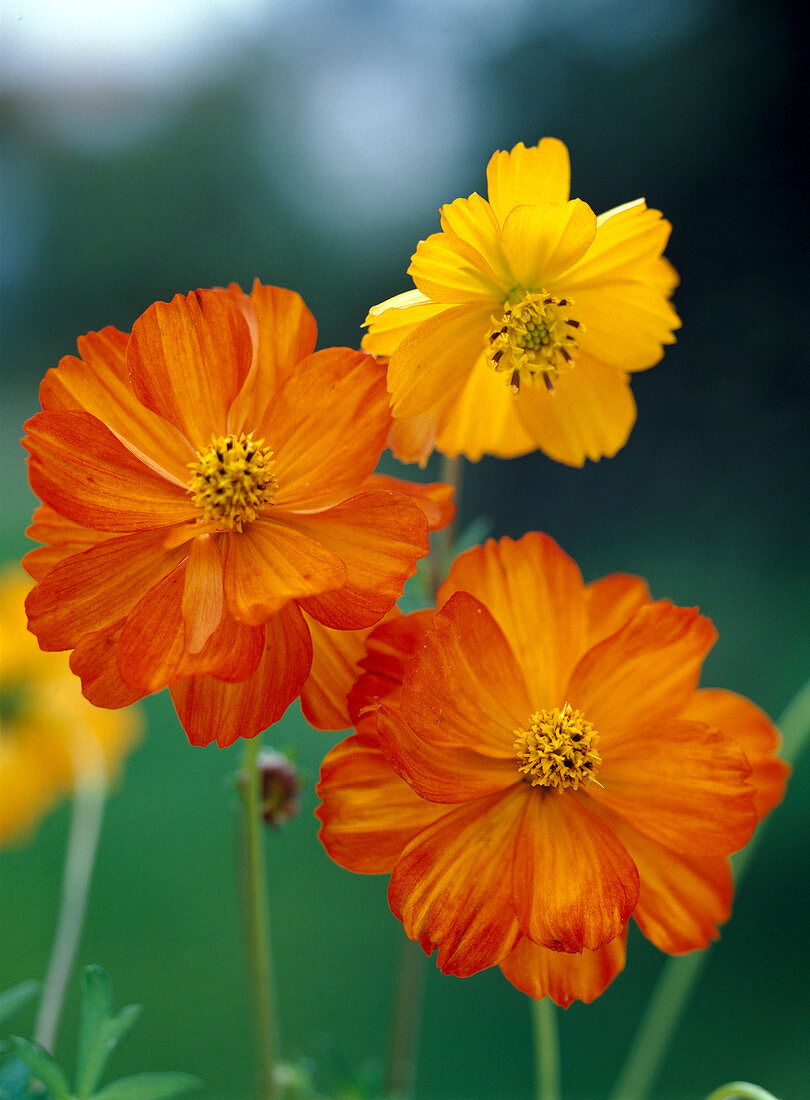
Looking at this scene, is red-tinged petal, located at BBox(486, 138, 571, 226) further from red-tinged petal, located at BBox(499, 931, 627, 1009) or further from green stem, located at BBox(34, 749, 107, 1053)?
green stem, located at BBox(34, 749, 107, 1053)

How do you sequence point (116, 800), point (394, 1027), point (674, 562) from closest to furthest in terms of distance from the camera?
1. point (394, 1027)
2. point (116, 800)
3. point (674, 562)

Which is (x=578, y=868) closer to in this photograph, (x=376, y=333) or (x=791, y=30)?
(x=376, y=333)

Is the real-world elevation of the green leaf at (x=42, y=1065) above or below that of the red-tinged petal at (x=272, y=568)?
below

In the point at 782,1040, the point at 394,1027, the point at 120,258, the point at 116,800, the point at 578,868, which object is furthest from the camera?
the point at 120,258

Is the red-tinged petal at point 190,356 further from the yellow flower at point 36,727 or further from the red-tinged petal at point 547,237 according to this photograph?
the yellow flower at point 36,727

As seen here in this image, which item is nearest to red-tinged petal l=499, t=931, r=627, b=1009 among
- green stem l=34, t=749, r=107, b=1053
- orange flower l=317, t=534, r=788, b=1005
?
orange flower l=317, t=534, r=788, b=1005

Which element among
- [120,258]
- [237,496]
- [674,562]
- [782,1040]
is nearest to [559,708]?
[237,496]

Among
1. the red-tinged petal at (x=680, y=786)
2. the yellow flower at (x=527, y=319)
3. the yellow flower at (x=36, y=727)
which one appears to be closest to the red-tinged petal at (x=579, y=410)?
the yellow flower at (x=527, y=319)
